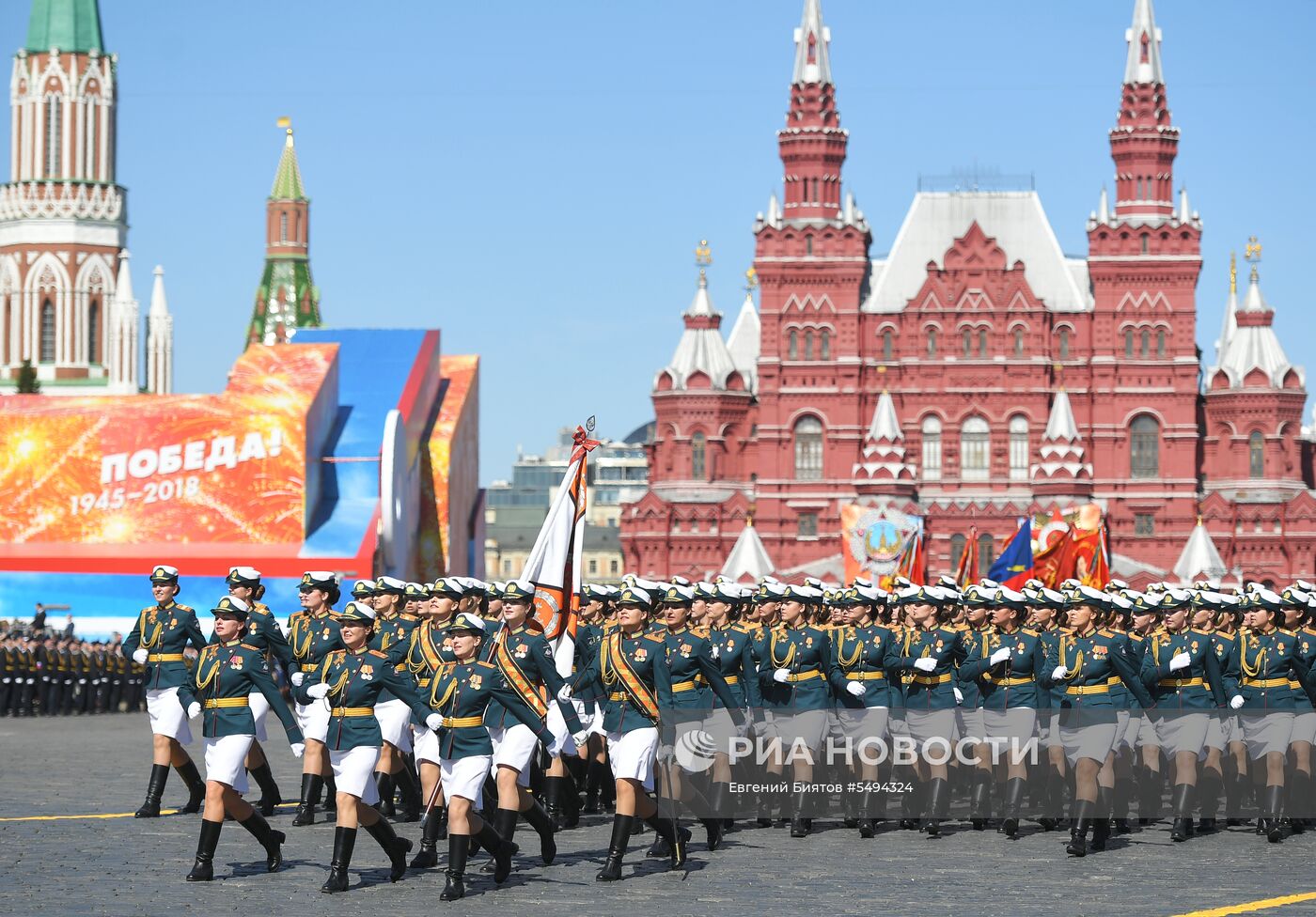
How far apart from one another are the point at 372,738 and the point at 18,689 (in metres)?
26.1

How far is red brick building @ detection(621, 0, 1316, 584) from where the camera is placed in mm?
72688

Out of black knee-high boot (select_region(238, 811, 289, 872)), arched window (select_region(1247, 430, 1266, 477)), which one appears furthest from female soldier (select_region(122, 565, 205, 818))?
arched window (select_region(1247, 430, 1266, 477))

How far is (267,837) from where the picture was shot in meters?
14.6

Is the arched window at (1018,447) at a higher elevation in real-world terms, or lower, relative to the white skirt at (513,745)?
higher

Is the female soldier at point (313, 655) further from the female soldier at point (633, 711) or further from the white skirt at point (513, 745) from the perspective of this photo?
the white skirt at point (513, 745)

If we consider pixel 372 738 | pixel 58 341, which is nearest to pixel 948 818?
pixel 372 738

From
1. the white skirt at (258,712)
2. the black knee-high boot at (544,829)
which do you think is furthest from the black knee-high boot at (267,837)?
the black knee-high boot at (544,829)

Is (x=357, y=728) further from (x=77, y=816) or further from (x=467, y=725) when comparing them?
(x=77, y=816)

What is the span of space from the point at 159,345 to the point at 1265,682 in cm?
9638

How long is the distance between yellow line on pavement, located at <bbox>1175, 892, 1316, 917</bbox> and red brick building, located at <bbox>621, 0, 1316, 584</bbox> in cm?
5776

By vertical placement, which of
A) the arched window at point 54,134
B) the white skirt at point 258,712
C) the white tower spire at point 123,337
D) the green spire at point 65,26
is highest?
the green spire at point 65,26

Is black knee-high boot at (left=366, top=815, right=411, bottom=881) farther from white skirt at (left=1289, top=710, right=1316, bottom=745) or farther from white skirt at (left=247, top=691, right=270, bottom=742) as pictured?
white skirt at (left=1289, top=710, right=1316, bottom=745)

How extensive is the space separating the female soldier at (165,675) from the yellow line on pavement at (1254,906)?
812 centimetres

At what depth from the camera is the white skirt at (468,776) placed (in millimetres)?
13773
